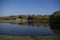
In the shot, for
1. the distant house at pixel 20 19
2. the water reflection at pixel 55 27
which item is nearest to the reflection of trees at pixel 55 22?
the water reflection at pixel 55 27

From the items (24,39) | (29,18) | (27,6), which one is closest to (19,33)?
(24,39)

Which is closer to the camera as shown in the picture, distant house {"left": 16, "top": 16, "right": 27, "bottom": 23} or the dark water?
the dark water

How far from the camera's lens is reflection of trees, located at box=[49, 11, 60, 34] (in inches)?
108

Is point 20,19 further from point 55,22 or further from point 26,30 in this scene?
point 55,22

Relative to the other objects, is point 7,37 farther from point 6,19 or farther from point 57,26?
point 57,26

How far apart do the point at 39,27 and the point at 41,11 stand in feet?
0.95

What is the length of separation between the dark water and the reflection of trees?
0.07 m

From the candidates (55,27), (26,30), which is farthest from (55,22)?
(26,30)

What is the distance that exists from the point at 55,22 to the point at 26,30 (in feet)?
1.72

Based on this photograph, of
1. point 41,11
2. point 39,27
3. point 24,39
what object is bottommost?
point 24,39

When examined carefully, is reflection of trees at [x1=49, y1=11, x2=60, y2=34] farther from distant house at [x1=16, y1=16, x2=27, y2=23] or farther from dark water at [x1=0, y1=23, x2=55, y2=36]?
distant house at [x1=16, y1=16, x2=27, y2=23]

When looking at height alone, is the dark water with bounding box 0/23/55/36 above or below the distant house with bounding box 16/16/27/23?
below

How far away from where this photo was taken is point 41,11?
111 inches

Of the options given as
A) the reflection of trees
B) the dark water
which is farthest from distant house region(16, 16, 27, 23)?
the reflection of trees
